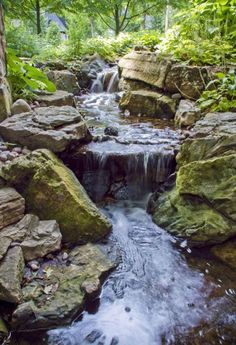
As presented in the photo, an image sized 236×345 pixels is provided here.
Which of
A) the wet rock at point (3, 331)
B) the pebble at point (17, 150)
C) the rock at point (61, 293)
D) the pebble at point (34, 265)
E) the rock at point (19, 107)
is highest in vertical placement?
the rock at point (19, 107)

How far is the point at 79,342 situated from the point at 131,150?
2500 millimetres

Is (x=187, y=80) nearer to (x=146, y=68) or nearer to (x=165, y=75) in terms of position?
(x=165, y=75)

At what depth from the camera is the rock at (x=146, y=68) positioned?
5.82 m

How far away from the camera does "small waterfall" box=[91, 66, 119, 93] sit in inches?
301

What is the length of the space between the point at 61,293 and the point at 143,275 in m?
0.85

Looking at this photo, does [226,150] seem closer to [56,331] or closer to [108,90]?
[56,331]

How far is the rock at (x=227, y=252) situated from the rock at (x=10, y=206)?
204 cm

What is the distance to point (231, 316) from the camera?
2488mm

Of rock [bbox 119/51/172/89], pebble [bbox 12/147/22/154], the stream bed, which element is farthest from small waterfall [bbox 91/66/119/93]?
pebble [bbox 12/147/22/154]

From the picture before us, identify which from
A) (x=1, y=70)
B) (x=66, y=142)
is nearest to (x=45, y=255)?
(x=66, y=142)

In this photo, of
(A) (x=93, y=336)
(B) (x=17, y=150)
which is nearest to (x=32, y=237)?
(A) (x=93, y=336)

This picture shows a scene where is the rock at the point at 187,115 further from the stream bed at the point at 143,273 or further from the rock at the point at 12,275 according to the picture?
the rock at the point at 12,275

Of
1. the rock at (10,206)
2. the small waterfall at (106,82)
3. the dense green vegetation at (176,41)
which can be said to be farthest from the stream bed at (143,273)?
the small waterfall at (106,82)

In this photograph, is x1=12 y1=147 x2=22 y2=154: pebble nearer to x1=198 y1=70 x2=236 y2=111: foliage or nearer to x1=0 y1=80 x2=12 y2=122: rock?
x1=0 y1=80 x2=12 y2=122: rock
